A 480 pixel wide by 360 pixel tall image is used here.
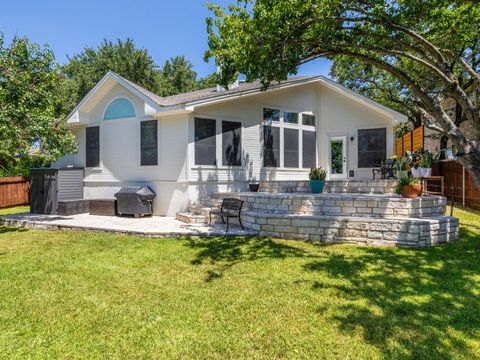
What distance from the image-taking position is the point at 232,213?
772 centimetres

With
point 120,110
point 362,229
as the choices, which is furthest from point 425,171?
point 120,110

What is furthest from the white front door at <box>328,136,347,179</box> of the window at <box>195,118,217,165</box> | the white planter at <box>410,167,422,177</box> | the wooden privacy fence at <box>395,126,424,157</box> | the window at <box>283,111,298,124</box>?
the window at <box>195,118,217,165</box>

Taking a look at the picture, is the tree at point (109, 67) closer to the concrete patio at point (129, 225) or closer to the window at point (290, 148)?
the concrete patio at point (129, 225)

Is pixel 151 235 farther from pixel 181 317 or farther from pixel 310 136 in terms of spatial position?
pixel 310 136

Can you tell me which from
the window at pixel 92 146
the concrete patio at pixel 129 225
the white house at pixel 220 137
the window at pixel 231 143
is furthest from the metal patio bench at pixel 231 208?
the window at pixel 92 146

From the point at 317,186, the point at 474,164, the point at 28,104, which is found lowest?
the point at 317,186

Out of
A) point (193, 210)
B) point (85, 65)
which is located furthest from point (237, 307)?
point (85, 65)

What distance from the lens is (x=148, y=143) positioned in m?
10.1

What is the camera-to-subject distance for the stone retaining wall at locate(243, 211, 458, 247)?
601cm

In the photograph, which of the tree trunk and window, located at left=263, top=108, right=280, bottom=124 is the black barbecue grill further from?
the tree trunk

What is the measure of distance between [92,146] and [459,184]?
46.7ft

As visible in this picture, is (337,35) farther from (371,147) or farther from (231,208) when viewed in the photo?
(371,147)

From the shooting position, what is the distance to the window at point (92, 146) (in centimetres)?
1103

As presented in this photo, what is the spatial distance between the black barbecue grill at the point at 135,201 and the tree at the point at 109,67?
16.5 meters
